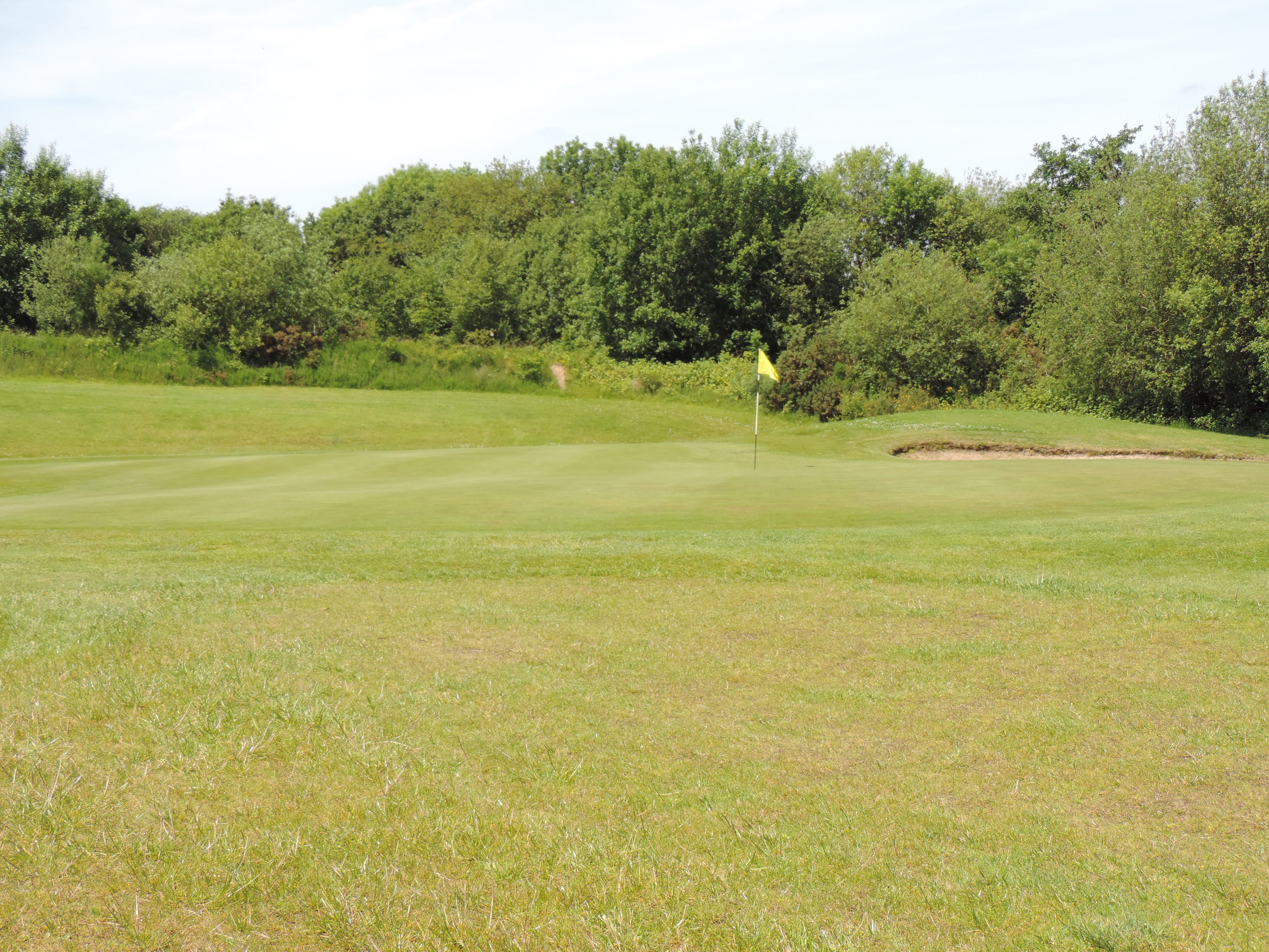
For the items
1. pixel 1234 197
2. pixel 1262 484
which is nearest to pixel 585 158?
pixel 1234 197

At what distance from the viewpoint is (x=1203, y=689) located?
559 centimetres

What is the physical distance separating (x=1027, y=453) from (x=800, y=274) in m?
31.1

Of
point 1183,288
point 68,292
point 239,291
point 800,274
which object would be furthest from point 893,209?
point 68,292

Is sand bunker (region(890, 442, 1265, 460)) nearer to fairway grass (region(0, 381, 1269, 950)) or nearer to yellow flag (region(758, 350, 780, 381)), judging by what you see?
yellow flag (region(758, 350, 780, 381))

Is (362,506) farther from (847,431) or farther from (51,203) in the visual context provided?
(51,203)

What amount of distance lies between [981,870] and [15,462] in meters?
26.3

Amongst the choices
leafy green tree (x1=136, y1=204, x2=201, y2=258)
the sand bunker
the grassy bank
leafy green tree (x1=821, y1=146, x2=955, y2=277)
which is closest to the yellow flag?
the sand bunker

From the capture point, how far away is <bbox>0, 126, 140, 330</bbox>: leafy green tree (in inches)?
2234

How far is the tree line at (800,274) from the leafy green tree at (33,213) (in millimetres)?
154

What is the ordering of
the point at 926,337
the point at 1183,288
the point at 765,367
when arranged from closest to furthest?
1. the point at 765,367
2. the point at 1183,288
3. the point at 926,337

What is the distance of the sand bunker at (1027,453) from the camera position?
28.6 metres

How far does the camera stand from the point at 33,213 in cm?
5791

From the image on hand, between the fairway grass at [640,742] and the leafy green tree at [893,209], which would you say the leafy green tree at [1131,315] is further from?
the fairway grass at [640,742]

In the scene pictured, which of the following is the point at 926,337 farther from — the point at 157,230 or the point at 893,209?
the point at 157,230
